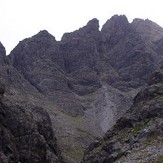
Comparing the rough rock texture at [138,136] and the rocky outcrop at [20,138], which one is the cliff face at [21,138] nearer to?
the rocky outcrop at [20,138]

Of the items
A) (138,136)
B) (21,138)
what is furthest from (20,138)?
(138,136)

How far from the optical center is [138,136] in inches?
3255

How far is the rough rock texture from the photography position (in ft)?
240

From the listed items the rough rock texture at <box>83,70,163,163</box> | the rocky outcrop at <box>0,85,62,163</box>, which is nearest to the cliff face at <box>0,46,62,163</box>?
the rocky outcrop at <box>0,85,62,163</box>

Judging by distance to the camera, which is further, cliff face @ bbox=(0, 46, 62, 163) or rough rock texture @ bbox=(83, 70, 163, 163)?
cliff face @ bbox=(0, 46, 62, 163)

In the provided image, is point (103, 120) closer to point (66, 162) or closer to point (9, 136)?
point (66, 162)

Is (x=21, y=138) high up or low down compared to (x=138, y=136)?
up

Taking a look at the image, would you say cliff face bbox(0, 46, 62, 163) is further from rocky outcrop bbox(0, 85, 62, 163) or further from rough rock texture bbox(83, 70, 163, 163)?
rough rock texture bbox(83, 70, 163, 163)

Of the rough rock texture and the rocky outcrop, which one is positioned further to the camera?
the rocky outcrop

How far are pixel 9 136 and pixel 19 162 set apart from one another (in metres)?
6.26

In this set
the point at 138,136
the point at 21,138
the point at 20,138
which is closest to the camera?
the point at 138,136

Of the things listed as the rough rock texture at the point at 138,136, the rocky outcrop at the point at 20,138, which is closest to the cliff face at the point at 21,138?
the rocky outcrop at the point at 20,138

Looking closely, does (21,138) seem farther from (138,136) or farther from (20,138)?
(138,136)

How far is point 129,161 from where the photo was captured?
70562 mm
